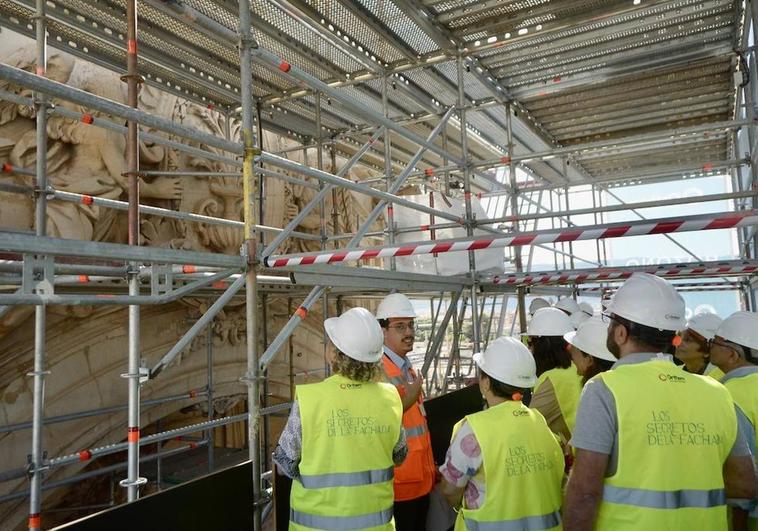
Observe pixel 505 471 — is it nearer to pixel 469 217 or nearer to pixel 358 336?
pixel 358 336

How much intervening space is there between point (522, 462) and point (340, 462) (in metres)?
0.73

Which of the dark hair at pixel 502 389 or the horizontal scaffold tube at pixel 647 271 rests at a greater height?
the horizontal scaffold tube at pixel 647 271

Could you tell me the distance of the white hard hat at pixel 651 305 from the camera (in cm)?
191

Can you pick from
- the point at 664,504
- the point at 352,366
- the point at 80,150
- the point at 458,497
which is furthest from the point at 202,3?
the point at 664,504

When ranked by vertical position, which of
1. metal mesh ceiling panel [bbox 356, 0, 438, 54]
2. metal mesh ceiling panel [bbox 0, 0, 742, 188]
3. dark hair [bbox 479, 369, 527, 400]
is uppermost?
metal mesh ceiling panel [bbox 356, 0, 438, 54]

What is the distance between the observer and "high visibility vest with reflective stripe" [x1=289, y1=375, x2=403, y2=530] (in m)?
2.18

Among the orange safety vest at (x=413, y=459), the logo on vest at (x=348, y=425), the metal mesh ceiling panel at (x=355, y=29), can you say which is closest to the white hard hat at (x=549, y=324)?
the orange safety vest at (x=413, y=459)

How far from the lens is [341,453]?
219cm

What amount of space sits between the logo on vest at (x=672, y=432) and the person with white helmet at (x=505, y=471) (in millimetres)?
532

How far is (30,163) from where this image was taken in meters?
5.14

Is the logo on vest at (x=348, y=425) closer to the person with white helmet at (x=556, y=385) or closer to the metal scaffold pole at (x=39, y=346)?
the person with white helmet at (x=556, y=385)

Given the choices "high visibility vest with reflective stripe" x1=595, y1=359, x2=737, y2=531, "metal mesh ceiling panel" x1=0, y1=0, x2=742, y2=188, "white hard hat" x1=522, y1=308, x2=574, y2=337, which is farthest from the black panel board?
"metal mesh ceiling panel" x1=0, y1=0, x2=742, y2=188

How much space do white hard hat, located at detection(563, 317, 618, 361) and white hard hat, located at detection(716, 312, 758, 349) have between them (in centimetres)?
59

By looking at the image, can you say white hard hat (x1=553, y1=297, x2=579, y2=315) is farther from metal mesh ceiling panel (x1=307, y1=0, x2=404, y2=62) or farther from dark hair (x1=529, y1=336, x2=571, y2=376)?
metal mesh ceiling panel (x1=307, y1=0, x2=404, y2=62)
